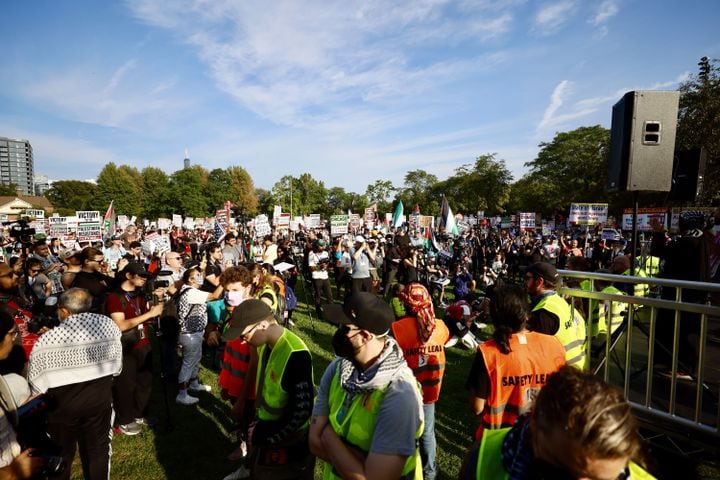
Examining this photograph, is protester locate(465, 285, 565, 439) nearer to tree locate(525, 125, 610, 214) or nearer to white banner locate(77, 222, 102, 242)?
white banner locate(77, 222, 102, 242)

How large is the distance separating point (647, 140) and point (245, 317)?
4.85 m

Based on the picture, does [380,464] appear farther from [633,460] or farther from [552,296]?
[552,296]

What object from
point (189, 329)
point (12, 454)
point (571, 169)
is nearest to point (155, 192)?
point (571, 169)

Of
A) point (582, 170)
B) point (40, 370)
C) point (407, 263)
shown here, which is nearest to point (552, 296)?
point (40, 370)

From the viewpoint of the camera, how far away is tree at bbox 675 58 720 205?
21.1m

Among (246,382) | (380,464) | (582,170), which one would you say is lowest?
(246,382)

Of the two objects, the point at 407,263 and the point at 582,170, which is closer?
the point at 407,263

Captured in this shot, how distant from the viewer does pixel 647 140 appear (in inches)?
169

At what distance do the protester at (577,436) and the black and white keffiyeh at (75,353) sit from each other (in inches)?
139

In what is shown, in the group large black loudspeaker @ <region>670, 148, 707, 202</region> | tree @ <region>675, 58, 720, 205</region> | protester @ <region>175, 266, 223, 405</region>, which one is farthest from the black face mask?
tree @ <region>675, 58, 720, 205</region>

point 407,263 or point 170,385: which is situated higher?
point 407,263

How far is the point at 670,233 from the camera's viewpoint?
16047 millimetres

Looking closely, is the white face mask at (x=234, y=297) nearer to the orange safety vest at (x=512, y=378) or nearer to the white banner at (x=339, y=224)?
the orange safety vest at (x=512, y=378)

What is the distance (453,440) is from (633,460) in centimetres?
371
